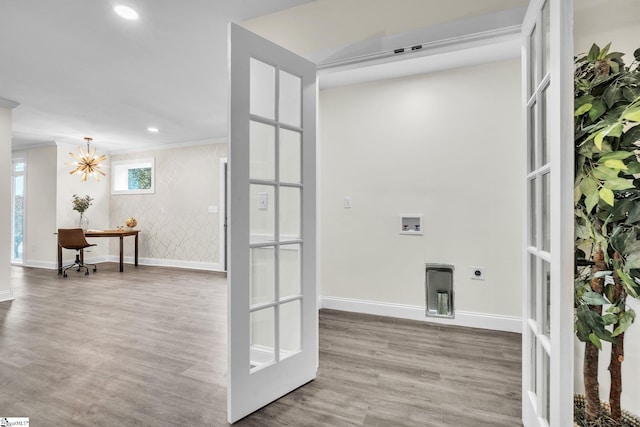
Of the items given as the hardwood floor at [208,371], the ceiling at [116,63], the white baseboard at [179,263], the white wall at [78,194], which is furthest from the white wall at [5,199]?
the white baseboard at [179,263]

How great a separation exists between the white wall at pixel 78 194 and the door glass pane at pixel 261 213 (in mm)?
5652

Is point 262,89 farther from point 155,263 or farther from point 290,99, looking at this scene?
point 155,263

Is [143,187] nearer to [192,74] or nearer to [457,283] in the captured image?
[192,74]

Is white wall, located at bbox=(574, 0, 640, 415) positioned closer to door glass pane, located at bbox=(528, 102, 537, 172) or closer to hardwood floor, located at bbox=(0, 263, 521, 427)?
door glass pane, located at bbox=(528, 102, 537, 172)

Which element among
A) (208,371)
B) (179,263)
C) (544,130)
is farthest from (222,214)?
(544,130)

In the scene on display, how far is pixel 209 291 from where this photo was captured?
4.48 m

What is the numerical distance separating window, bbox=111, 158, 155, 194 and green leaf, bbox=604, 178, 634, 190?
281 inches

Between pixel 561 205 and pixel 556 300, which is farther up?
pixel 561 205

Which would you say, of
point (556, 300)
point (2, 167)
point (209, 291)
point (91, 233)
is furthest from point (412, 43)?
point (91, 233)

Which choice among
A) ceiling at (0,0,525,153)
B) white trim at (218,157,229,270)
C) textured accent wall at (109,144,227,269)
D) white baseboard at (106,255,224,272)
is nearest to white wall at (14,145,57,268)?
textured accent wall at (109,144,227,269)

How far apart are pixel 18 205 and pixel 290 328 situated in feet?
26.0

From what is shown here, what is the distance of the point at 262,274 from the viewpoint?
1.75m

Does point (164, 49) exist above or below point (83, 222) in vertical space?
above

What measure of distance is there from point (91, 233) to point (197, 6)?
17.2 ft
